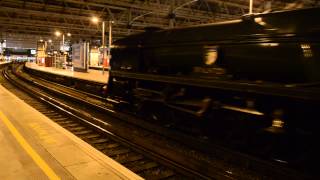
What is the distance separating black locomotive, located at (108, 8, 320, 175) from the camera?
4.95 m

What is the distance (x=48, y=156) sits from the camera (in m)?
5.15

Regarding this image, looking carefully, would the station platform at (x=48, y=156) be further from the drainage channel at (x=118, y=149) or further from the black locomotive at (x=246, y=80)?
the black locomotive at (x=246, y=80)

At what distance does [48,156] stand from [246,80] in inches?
147

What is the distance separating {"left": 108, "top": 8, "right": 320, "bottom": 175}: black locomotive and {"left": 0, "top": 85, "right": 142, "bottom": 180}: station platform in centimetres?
252

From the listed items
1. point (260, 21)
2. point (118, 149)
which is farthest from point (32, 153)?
point (260, 21)

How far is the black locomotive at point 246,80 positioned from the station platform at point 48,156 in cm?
252

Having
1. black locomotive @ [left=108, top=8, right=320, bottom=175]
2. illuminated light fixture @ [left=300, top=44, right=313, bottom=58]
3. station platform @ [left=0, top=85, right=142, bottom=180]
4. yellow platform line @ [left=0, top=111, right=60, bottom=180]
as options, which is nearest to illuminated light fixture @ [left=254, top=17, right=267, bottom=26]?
black locomotive @ [left=108, top=8, right=320, bottom=175]

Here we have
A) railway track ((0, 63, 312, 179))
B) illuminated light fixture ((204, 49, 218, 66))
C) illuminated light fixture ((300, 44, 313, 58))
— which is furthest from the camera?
illuminated light fixture ((204, 49, 218, 66))

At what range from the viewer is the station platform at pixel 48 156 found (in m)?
4.43

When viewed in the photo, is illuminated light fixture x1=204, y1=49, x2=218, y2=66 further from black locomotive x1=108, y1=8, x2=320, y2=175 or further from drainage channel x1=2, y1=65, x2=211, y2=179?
drainage channel x1=2, y1=65, x2=211, y2=179

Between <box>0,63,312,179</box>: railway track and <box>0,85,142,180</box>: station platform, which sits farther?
<box>0,63,312,179</box>: railway track

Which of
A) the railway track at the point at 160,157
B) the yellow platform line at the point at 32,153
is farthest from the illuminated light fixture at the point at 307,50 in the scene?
the yellow platform line at the point at 32,153

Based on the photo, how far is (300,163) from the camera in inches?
214

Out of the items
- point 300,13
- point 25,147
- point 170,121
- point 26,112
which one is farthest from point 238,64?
point 26,112
